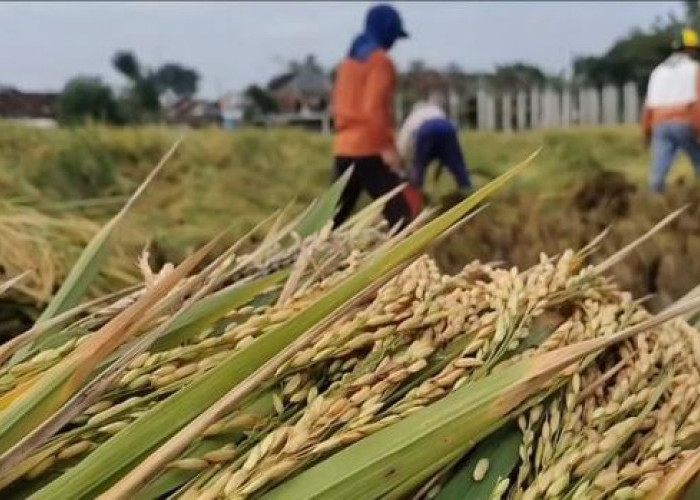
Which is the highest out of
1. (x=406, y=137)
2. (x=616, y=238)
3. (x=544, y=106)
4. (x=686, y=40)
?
(x=686, y=40)

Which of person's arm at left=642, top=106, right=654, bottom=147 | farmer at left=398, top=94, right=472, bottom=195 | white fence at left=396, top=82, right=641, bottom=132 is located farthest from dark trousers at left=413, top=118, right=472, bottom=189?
white fence at left=396, top=82, right=641, bottom=132

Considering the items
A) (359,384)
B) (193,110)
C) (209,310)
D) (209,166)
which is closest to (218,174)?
(209,166)

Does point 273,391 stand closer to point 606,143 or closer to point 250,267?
point 250,267

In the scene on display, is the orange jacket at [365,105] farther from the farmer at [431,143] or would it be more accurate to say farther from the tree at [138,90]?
the tree at [138,90]

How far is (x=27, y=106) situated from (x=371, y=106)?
146 centimetres

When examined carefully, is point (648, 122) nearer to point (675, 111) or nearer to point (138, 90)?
point (675, 111)

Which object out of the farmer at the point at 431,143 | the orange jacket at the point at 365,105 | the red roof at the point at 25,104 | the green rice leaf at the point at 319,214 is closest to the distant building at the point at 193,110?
the farmer at the point at 431,143

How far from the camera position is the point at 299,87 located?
26828 millimetres

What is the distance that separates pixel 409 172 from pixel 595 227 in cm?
298

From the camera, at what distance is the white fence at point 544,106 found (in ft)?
74.1

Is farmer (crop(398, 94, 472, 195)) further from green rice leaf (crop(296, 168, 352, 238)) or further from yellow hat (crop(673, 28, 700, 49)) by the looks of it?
green rice leaf (crop(296, 168, 352, 238))

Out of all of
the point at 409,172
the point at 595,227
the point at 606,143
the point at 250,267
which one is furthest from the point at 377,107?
the point at 606,143

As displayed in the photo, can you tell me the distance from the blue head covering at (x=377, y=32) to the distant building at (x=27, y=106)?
1.27 meters

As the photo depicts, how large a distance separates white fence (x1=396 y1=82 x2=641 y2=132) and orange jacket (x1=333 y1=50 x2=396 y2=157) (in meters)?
16.7
